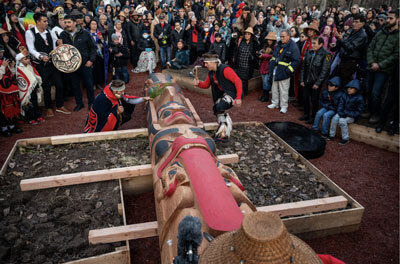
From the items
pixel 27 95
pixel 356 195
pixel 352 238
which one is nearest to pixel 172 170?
pixel 352 238

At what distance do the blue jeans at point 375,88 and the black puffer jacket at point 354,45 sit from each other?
0.47 meters

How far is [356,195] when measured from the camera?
13.7ft

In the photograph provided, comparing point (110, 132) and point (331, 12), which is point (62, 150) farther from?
point (331, 12)

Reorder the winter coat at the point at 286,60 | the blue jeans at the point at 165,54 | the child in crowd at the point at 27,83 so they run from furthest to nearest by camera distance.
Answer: the blue jeans at the point at 165,54 < the winter coat at the point at 286,60 < the child in crowd at the point at 27,83

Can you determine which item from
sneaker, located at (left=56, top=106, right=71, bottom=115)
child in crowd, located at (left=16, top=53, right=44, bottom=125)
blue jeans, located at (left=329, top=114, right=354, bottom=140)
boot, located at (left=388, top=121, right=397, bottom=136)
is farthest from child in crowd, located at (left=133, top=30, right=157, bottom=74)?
boot, located at (left=388, top=121, right=397, bottom=136)

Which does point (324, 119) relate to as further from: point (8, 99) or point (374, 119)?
point (8, 99)

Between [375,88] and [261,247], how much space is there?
17.6 feet

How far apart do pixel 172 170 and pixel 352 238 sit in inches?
96.3

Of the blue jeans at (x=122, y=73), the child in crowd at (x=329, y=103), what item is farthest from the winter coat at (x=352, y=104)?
the blue jeans at (x=122, y=73)

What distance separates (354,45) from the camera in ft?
17.9

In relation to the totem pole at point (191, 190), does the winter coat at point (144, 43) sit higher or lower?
higher

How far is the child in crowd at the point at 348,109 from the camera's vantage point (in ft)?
17.0

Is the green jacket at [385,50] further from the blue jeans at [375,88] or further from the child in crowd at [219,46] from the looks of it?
the child in crowd at [219,46]

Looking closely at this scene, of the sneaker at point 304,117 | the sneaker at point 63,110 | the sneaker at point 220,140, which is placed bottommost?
the sneaker at point 304,117
